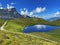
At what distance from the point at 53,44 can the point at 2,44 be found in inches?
1316

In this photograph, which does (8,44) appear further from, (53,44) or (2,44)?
(53,44)

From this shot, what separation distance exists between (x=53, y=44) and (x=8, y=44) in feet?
103

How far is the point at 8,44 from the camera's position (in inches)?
1854

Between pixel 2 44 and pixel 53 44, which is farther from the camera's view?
pixel 53 44

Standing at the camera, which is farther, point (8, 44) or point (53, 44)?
point (53, 44)

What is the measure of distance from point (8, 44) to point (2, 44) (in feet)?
6.66

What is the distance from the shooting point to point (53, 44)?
73.8m

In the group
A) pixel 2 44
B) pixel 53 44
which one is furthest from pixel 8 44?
pixel 53 44

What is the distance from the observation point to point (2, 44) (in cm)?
4569
